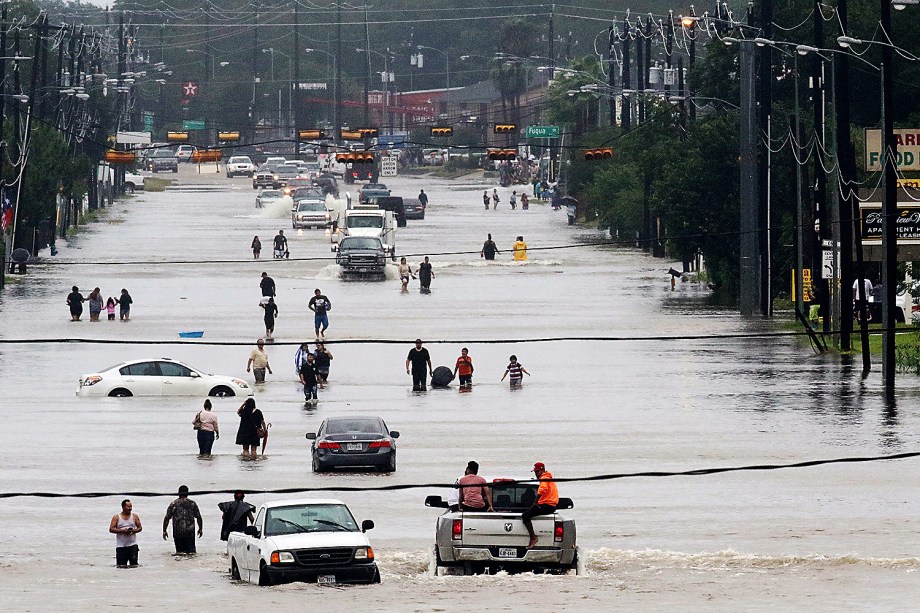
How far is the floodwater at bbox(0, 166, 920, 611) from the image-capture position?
22625 millimetres

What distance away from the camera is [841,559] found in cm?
2409

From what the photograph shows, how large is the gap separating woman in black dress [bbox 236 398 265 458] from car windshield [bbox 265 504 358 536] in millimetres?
Result: 11070

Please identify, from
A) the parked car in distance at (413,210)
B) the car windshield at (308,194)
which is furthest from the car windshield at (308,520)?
the car windshield at (308,194)

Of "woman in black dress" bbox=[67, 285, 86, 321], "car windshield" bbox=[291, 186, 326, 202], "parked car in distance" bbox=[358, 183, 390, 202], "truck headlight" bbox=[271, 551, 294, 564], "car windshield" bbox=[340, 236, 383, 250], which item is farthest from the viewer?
Answer: "car windshield" bbox=[291, 186, 326, 202]

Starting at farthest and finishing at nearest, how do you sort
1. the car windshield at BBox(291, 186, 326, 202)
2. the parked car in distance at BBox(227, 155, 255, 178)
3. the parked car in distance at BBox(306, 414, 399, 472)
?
the parked car in distance at BBox(227, 155, 255, 178), the car windshield at BBox(291, 186, 326, 202), the parked car in distance at BBox(306, 414, 399, 472)

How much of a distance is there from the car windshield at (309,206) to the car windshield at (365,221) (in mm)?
19780

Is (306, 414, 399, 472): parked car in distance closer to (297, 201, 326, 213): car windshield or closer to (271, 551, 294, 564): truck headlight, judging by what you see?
(271, 551, 294, 564): truck headlight

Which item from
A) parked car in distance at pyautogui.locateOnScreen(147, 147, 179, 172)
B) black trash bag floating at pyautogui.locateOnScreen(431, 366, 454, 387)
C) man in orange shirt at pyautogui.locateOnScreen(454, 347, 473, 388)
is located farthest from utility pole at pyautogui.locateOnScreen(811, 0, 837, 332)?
parked car in distance at pyautogui.locateOnScreen(147, 147, 179, 172)

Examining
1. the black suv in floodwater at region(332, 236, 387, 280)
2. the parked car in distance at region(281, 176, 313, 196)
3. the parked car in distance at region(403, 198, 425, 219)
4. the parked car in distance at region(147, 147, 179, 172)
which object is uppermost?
the parked car in distance at region(147, 147, 179, 172)

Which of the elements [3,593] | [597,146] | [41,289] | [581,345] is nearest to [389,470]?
[3,593]

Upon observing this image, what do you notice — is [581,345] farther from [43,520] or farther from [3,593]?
[3,593]

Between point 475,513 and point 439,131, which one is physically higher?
point 439,131

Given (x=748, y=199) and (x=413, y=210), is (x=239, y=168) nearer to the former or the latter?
(x=413, y=210)

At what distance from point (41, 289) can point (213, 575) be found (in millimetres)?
48786
